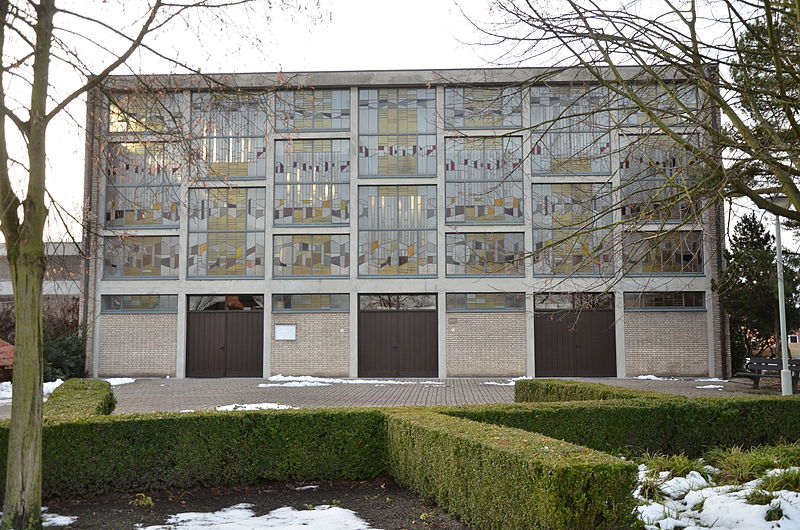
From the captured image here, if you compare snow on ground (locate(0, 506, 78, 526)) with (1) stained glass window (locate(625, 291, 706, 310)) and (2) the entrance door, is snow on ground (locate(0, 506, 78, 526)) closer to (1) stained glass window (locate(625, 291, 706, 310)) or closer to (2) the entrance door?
(2) the entrance door

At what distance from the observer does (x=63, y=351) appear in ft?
83.9

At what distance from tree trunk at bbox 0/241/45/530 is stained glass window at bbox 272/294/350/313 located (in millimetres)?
20548

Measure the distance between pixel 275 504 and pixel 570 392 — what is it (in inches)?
236

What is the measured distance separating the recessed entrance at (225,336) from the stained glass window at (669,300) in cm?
1355

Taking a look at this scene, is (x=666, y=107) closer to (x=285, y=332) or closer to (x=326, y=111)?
(x=326, y=111)

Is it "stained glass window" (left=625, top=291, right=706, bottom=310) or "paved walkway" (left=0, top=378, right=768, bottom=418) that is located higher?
"stained glass window" (left=625, top=291, right=706, bottom=310)

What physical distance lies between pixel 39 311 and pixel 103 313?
876 inches

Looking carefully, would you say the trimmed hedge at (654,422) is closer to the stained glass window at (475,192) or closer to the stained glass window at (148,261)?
the stained glass window at (475,192)

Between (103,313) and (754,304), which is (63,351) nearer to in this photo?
(103,313)

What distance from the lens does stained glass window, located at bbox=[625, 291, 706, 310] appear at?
2652 centimetres

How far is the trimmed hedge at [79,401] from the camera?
8.70 m

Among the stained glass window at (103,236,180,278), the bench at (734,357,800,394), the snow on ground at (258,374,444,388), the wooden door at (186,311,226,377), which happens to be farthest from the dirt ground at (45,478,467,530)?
the stained glass window at (103,236,180,278)

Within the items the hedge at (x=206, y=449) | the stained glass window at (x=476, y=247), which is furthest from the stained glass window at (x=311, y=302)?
the hedge at (x=206, y=449)

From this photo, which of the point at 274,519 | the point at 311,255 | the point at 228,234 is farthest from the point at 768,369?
the point at 228,234
